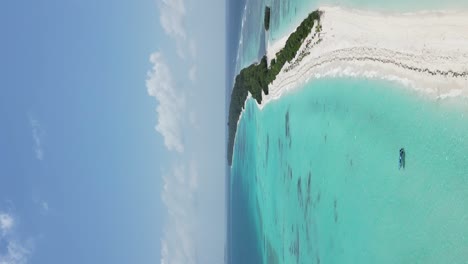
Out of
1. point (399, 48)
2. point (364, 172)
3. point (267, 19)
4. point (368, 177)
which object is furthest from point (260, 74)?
point (399, 48)

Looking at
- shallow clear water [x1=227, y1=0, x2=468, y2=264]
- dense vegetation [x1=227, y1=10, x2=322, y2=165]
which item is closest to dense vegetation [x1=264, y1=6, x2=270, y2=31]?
dense vegetation [x1=227, y1=10, x2=322, y2=165]

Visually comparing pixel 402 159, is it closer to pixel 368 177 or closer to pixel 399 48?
pixel 368 177

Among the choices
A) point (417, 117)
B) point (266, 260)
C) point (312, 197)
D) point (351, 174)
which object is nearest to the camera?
point (417, 117)

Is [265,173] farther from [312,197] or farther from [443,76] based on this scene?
[443,76]

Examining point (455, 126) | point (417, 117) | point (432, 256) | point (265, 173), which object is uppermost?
point (265, 173)

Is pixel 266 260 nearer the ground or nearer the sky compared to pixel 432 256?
nearer the sky

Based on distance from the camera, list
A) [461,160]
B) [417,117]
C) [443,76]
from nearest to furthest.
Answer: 1. [461,160]
2. [443,76]
3. [417,117]

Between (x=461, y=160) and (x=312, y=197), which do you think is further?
(x=312, y=197)

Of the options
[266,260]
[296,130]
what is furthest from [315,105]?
[266,260]
